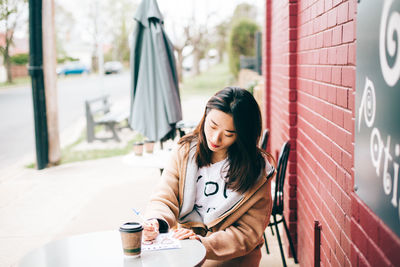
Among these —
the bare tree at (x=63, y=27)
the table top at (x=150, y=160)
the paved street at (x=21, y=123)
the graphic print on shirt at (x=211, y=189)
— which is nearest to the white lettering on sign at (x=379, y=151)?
the graphic print on shirt at (x=211, y=189)

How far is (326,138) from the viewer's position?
291 centimetres

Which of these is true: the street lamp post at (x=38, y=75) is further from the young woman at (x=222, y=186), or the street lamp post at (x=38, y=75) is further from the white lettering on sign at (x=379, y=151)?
the white lettering on sign at (x=379, y=151)

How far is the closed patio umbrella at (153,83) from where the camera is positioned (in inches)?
235

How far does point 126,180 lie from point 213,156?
5.01m

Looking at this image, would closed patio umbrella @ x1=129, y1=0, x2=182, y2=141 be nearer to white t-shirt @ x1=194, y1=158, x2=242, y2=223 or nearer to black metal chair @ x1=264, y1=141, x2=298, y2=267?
black metal chair @ x1=264, y1=141, x2=298, y2=267

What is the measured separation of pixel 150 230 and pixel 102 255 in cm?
27

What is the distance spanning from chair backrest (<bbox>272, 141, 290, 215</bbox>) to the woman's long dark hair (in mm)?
1132

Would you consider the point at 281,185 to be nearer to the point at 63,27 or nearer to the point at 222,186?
the point at 222,186

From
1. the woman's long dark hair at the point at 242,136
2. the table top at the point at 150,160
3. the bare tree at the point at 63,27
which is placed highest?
the bare tree at the point at 63,27

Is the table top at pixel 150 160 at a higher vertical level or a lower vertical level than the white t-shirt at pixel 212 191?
lower

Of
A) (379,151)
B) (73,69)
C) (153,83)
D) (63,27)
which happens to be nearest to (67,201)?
(153,83)

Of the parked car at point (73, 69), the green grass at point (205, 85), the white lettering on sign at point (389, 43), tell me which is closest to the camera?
the white lettering on sign at point (389, 43)

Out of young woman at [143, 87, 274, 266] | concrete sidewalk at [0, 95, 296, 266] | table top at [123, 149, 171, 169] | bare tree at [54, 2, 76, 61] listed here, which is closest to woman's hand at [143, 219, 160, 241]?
young woman at [143, 87, 274, 266]

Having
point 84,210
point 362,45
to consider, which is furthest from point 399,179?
point 84,210
